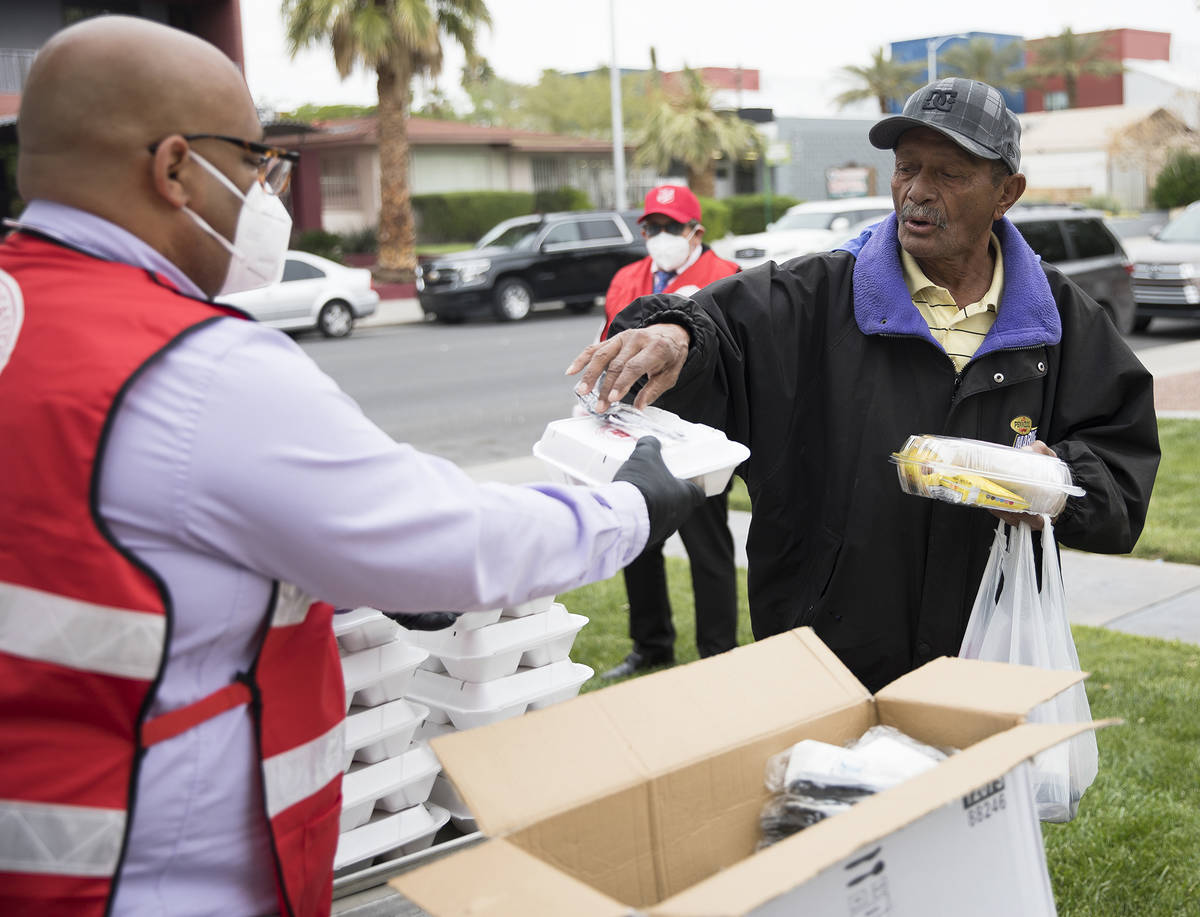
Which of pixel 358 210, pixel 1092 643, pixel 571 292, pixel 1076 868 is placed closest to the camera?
pixel 1076 868

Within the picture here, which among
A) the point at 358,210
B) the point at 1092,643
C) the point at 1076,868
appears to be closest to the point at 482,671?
the point at 1076,868

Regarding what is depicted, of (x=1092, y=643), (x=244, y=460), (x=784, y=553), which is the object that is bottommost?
(x=1092, y=643)

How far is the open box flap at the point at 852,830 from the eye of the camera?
1.29 metres

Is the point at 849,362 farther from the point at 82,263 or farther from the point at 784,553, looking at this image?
the point at 82,263

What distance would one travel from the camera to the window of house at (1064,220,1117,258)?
48.4ft

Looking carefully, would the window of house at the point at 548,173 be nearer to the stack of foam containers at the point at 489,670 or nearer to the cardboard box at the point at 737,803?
the stack of foam containers at the point at 489,670

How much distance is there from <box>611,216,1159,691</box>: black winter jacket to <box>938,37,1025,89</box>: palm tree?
199 feet

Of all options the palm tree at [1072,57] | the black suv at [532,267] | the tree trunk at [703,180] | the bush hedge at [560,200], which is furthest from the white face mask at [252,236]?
the palm tree at [1072,57]

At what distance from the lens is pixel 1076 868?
11.5 feet

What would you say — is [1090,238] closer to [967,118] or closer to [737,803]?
[967,118]

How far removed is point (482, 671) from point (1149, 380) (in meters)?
1.64

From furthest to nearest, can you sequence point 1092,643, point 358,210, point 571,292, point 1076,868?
point 358,210 → point 571,292 → point 1092,643 → point 1076,868

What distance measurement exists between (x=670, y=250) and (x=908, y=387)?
4.35 metres

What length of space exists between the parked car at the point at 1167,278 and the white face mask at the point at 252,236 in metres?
15.9
